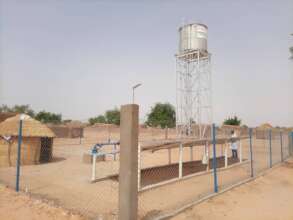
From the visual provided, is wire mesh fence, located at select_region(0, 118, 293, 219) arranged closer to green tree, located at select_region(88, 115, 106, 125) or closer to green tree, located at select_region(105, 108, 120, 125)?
green tree, located at select_region(105, 108, 120, 125)

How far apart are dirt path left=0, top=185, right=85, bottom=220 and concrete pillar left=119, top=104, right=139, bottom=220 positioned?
1.29 m

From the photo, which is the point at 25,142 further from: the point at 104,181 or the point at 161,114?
the point at 161,114

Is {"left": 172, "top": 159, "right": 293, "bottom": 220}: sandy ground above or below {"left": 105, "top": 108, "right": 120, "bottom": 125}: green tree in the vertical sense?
below

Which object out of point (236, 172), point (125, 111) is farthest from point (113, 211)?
point (236, 172)

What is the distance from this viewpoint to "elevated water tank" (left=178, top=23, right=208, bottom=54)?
64.3 ft

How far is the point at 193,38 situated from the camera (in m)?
19.6

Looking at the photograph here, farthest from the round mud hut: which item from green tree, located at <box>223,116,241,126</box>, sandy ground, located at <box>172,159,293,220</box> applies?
green tree, located at <box>223,116,241,126</box>

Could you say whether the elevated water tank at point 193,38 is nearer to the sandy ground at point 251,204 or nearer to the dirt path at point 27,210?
the sandy ground at point 251,204

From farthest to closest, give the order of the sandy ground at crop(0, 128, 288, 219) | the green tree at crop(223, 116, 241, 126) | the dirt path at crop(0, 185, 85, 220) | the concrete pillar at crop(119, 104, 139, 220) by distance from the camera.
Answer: the green tree at crop(223, 116, 241, 126), the sandy ground at crop(0, 128, 288, 219), the dirt path at crop(0, 185, 85, 220), the concrete pillar at crop(119, 104, 139, 220)

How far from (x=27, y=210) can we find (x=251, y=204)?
4983mm

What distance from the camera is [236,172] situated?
9.68m

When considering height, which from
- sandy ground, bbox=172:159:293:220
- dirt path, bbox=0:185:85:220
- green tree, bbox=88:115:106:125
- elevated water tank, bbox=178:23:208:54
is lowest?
sandy ground, bbox=172:159:293:220

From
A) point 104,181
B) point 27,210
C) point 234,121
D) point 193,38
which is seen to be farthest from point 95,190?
point 234,121

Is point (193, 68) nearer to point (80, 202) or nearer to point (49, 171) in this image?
point (49, 171)
